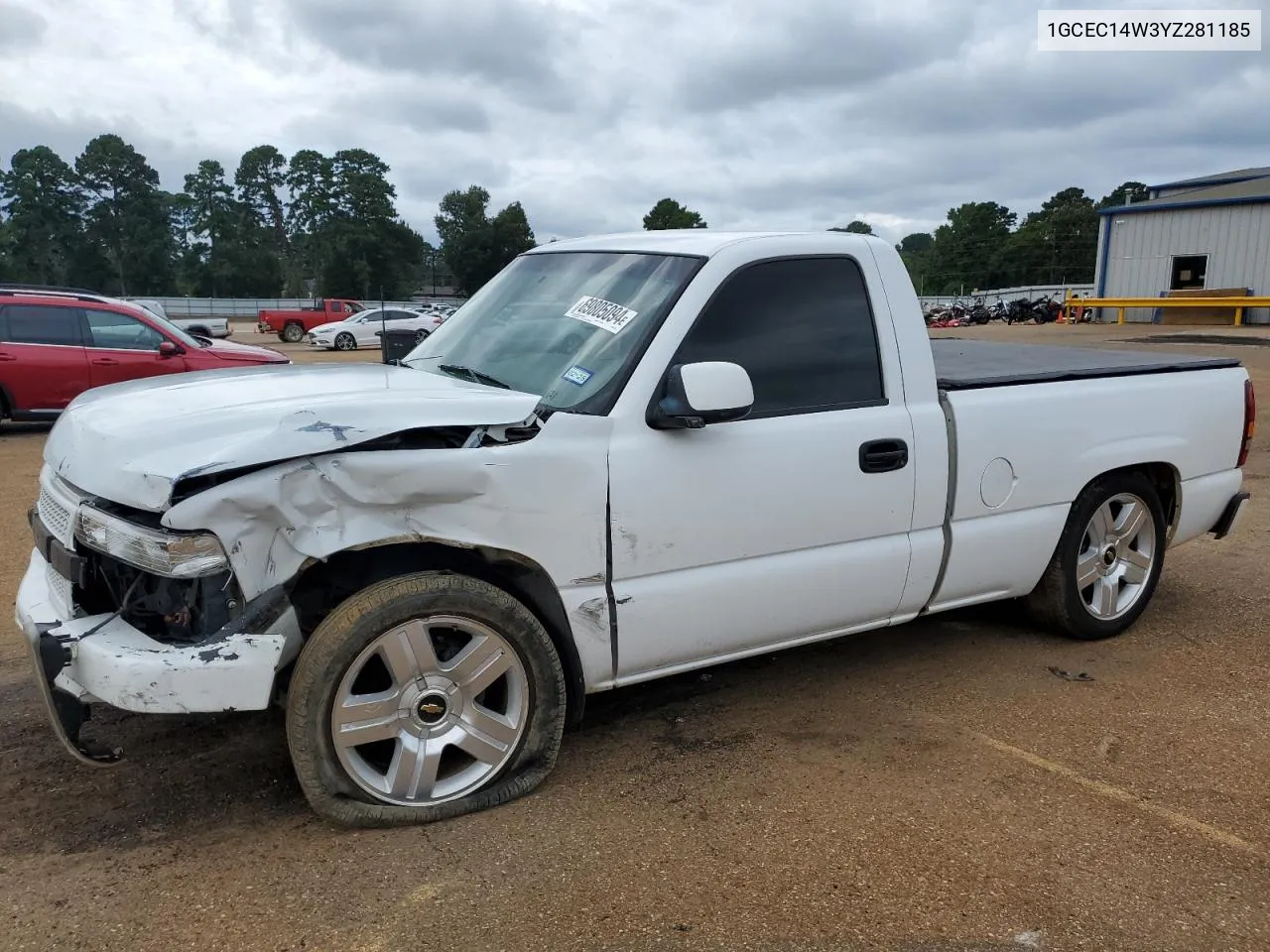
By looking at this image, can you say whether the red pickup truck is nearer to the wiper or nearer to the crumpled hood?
the wiper

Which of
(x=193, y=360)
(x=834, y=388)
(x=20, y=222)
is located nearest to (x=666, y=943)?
(x=834, y=388)

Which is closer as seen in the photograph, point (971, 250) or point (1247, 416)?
point (1247, 416)

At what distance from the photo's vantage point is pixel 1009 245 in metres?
96.6

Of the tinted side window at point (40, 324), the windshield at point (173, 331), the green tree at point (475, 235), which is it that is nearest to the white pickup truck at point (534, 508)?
the windshield at point (173, 331)

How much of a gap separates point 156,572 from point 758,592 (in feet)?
6.27

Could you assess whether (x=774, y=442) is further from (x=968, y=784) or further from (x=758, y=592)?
(x=968, y=784)

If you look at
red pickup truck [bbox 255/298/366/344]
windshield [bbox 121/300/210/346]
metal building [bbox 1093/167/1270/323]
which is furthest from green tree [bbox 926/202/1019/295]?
windshield [bbox 121/300/210/346]

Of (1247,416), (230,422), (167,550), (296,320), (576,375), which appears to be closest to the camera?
(167,550)

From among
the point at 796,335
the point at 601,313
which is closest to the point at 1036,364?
the point at 796,335

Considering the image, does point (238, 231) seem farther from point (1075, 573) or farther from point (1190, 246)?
point (1075, 573)

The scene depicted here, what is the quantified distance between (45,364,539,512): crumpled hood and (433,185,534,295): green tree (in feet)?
230

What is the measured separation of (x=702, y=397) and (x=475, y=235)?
86097 mm

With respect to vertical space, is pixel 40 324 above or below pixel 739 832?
above

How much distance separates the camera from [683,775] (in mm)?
3266
